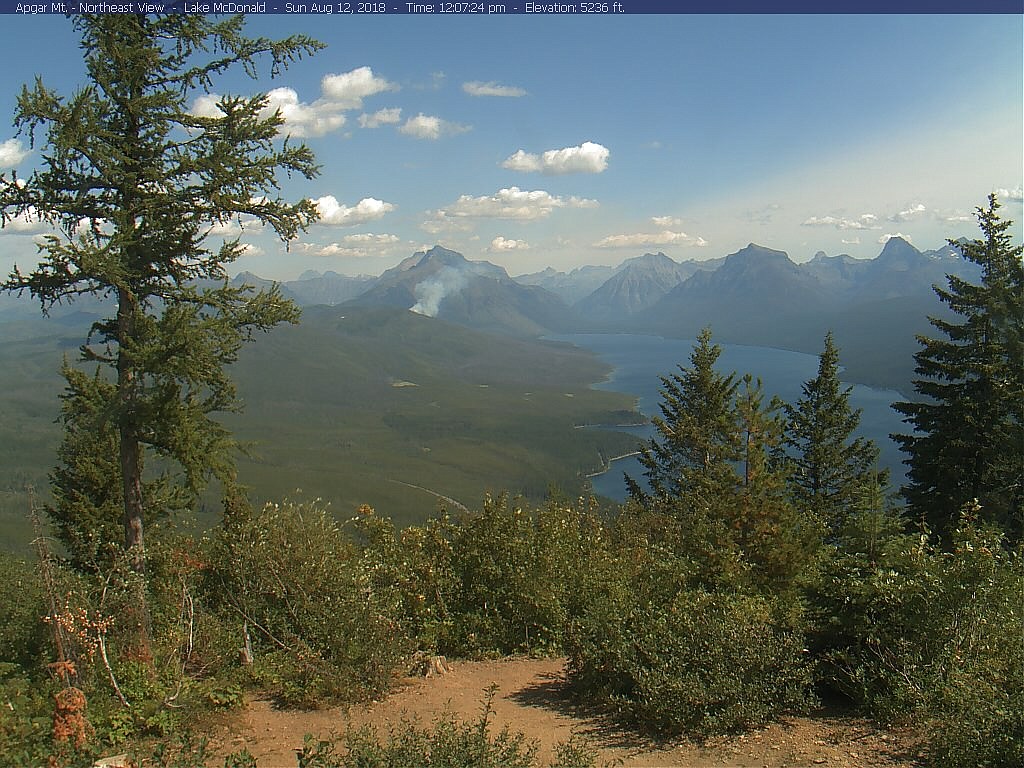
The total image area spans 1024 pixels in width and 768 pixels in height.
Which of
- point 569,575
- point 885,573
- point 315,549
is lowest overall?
point 569,575

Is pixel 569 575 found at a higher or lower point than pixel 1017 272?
lower

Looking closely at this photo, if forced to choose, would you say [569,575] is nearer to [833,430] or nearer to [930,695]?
[930,695]

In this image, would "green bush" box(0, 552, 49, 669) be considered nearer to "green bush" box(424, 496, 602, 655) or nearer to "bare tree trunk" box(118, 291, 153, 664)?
"bare tree trunk" box(118, 291, 153, 664)

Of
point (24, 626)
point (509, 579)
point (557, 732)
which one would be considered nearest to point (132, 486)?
point (24, 626)

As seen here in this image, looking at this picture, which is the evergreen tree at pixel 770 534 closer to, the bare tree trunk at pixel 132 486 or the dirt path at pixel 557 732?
the dirt path at pixel 557 732

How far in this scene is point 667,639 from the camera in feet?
25.5

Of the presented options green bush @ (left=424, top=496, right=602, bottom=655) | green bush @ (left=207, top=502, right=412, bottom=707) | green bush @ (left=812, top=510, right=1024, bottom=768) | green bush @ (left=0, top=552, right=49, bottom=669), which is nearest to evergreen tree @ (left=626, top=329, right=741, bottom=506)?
green bush @ (left=424, top=496, right=602, bottom=655)

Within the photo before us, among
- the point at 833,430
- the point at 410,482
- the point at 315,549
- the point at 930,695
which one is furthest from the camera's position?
the point at 410,482

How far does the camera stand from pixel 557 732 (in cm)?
765

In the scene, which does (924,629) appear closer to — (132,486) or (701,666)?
(701,666)

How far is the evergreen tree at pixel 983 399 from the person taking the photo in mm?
17766

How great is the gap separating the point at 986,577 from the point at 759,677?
2.50 meters

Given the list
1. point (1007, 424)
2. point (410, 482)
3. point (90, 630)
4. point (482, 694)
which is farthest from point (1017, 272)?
point (410, 482)

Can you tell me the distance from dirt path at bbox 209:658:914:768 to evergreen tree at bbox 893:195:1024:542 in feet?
42.2
